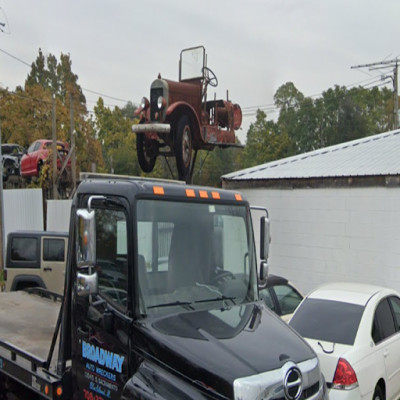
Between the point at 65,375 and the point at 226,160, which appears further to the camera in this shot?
the point at 226,160

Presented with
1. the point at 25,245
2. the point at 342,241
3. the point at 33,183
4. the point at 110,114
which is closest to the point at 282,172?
the point at 342,241

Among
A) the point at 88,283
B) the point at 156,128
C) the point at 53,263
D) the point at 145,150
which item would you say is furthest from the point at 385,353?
the point at 145,150

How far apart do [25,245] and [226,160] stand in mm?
52170

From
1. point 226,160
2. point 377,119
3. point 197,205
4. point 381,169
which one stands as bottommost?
point 197,205

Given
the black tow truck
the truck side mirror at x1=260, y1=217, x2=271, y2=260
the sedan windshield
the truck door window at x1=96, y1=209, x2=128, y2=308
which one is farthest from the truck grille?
the truck door window at x1=96, y1=209, x2=128, y2=308

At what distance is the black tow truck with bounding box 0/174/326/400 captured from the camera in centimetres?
316

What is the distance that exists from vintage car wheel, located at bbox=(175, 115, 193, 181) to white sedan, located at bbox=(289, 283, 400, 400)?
7477 mm

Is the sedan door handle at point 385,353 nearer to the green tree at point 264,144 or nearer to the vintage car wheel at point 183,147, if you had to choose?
the vintage car wheel at point 183,147

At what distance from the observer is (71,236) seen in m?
4.00

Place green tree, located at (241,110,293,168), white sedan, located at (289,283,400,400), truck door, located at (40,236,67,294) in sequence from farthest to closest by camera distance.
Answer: green tree, located at (241,110,293,168), truck door, located at (40,236,67,294), white sedan, located at (289,283,400,400)

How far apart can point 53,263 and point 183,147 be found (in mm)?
4517

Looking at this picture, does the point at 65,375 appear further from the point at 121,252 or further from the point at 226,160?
the point at 226,160

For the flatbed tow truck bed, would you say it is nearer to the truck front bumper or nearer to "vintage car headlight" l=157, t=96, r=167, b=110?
the truck front bumper

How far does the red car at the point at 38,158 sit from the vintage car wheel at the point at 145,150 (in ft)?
25.9
